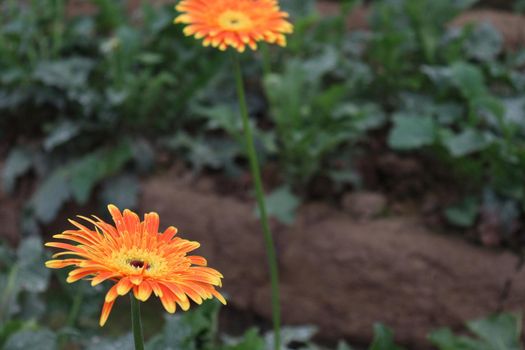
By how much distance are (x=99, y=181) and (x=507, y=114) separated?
164cm

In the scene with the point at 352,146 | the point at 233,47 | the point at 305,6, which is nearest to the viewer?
the point at 233,47

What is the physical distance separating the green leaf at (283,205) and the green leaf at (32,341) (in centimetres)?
107

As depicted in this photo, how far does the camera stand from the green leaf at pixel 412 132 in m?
2.94

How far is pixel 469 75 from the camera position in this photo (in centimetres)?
301

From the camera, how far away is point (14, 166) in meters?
3.41

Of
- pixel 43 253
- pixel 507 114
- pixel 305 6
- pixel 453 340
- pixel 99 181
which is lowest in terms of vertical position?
pixel 453 340

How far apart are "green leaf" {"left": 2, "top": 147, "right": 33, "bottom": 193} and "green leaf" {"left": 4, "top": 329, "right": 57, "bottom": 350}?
140 cm

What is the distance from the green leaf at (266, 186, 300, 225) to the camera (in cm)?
296

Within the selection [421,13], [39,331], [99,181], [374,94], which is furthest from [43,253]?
[421,13]

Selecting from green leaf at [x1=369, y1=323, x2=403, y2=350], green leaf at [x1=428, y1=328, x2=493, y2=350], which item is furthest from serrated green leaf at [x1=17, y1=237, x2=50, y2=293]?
green leaf at [x1=428, y1=328, x2=493, y2=350]

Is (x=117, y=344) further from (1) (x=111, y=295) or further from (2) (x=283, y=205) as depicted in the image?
(2) (x=283, y=205)

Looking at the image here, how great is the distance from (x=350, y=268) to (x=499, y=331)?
0.63 m

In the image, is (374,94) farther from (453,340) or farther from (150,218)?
(150,218)

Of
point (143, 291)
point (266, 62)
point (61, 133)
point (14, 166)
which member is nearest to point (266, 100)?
point (266, 62)
